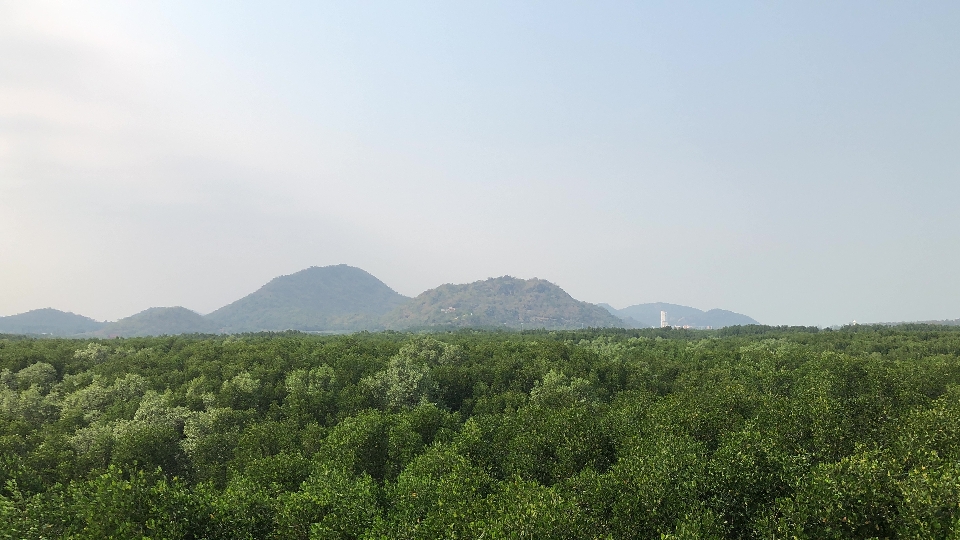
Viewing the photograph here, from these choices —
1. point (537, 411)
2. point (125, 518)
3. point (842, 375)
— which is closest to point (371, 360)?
point (537, 411)

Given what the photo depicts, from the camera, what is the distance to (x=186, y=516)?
31.0m

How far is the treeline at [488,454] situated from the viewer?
2755cm

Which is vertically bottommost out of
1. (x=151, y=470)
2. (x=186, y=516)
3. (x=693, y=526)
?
(x=151, y=470)

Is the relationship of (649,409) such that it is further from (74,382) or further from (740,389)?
(74,382)

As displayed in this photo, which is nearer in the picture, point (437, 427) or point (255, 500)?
point (255, 500)

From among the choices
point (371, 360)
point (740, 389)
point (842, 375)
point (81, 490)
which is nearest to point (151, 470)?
point (81, 490)

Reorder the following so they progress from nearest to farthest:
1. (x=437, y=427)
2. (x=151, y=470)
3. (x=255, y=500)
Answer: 1. (x=255, y=500)
2. (x=151, y=470)
3. (x=437, y=427)

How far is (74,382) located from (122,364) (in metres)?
8.44

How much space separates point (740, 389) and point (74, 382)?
120 metres

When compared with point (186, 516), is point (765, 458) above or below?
above

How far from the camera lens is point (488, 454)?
46.1 meters

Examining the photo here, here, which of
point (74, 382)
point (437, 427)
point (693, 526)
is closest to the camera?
point (693, 526)

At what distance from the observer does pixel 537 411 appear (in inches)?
2050

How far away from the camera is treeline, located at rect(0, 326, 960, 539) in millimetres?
27547
